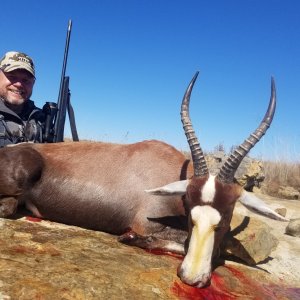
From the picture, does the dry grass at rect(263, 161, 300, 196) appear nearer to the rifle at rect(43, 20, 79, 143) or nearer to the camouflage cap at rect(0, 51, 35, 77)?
the rifle at rect(43, 20, 79, 143)

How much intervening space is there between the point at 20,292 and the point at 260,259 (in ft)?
11.4

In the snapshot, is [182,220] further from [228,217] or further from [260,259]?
[260,259]

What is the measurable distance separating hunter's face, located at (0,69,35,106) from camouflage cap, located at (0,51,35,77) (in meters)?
0.13

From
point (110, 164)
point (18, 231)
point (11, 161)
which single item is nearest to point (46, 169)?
point (11, 161)

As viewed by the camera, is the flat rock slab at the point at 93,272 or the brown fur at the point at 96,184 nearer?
the flat rock slab at the point at 93,272

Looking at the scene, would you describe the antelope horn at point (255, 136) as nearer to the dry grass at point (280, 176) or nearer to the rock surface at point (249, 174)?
the rock surface at point (249, 174)

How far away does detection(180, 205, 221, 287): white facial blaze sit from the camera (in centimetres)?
373

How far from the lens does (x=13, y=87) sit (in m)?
7.35

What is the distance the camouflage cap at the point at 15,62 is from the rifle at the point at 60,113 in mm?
→ 801

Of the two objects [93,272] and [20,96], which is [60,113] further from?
[93,272]

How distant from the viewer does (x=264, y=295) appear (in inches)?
160

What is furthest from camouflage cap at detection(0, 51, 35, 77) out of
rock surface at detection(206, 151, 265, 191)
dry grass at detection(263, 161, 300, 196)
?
dry grass at detection(263, 161, 300, 196)

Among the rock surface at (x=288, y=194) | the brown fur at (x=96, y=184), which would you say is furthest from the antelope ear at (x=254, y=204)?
the rock surface at (x=288, y=194)

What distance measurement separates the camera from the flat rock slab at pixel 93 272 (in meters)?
2.86
